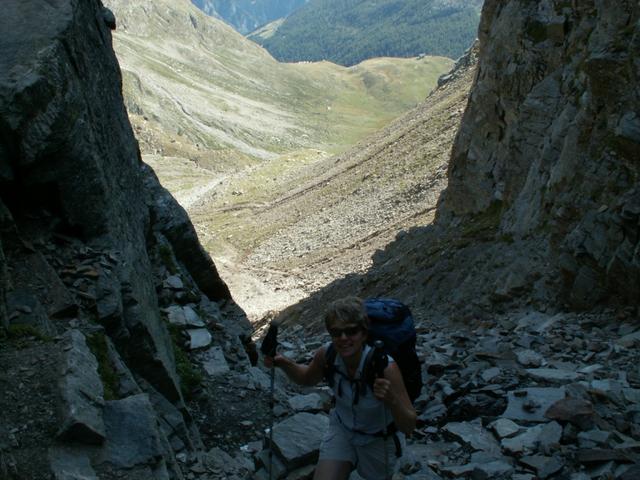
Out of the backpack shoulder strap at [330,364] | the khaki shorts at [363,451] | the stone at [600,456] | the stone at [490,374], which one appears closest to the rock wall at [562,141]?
the stone at [490,374]

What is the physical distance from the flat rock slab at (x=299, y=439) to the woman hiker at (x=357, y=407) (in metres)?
2.16

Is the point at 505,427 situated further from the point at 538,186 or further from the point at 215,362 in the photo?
the point at 538,186

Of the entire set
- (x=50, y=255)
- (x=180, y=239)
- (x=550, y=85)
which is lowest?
(x=180, y=239)

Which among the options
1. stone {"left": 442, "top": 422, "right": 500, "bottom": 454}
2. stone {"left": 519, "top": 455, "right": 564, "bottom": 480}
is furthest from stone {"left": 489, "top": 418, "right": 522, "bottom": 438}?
stone {"left": 519, "top": 455, "right": 564, "bottom": 480}

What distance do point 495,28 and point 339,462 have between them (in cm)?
2004

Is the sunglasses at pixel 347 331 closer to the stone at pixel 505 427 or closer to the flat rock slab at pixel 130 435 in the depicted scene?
the flat rock slab at pixel 130 435

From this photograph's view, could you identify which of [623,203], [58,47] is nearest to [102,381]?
[58,47]

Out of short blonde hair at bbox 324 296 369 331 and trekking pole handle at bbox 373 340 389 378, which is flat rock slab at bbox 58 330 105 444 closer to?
short blonde hair at bbox 324 296 369 331

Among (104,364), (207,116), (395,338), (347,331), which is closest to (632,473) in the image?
(395,338)

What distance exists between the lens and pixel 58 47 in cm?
829

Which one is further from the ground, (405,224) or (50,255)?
(50,255)

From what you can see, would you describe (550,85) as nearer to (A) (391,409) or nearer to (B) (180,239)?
(B) (180,239)

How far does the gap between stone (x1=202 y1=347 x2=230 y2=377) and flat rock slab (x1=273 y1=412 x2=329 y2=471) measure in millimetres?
2902

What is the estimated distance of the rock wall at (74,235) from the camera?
262 inches
